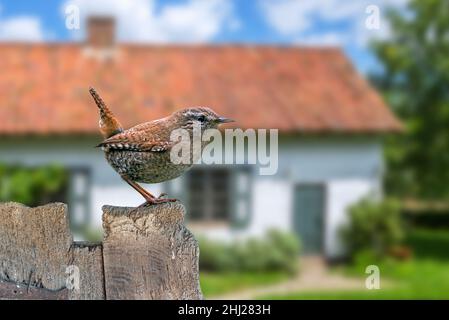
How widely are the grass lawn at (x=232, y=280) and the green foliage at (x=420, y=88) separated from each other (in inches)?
389

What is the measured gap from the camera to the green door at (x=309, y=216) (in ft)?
53.3

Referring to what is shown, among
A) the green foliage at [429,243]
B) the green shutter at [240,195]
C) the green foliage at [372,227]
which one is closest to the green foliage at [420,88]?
the green foliage at [429,243]

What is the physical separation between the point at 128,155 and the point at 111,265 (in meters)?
0.45

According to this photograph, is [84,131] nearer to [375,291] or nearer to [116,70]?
[116,70]

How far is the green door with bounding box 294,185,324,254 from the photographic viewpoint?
53.3ft

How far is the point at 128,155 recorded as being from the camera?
2.51 metres

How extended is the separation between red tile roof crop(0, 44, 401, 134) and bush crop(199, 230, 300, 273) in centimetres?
261

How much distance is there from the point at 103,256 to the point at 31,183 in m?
13.0

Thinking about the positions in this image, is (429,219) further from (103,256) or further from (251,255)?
(103,256)

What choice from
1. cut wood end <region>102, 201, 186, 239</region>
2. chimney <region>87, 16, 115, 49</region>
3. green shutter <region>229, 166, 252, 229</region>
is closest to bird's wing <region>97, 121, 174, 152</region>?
cut wood end <region>102, 201, 186, 239</region>

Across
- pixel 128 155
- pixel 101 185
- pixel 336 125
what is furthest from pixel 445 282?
pixel 128 155

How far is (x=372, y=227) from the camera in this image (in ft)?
52.3

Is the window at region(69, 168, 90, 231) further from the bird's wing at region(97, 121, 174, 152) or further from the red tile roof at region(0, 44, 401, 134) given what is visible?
the bird's wing at region(97, 121, 174, 152)

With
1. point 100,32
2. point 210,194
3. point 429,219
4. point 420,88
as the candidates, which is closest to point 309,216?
point 210,194
